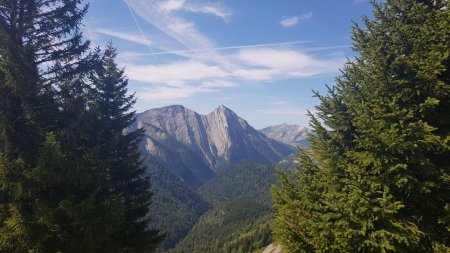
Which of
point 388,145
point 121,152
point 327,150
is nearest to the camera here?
point 388,145

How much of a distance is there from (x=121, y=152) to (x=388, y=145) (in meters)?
16.3

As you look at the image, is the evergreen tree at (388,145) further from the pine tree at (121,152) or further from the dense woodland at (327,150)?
the pine tree at (121,152)

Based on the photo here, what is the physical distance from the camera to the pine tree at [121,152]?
19312 millimetres

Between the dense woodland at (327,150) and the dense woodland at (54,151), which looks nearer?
the dense woodland at (327,150)

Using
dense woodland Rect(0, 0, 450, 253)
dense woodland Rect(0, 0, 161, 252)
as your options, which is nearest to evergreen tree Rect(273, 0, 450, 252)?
dense woodland Rect(0, 0, 450, 253)

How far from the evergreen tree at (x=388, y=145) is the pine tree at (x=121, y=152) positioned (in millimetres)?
10411

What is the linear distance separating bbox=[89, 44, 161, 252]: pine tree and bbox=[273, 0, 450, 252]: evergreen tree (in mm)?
10411

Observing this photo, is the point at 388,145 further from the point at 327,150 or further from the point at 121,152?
the point at 121,152

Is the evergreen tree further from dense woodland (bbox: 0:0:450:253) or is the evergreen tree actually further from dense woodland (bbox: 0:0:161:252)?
dense woodland (bbox: 0:0:161:252)

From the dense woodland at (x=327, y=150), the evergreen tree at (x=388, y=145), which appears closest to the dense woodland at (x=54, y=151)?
the dense woodland at (x=327, y=150)

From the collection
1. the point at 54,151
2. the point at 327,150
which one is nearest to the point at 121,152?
the point at 54,151

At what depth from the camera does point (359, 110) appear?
1170 centimetres

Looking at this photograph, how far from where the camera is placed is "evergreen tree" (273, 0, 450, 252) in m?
10.3

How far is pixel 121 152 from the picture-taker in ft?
70.3
